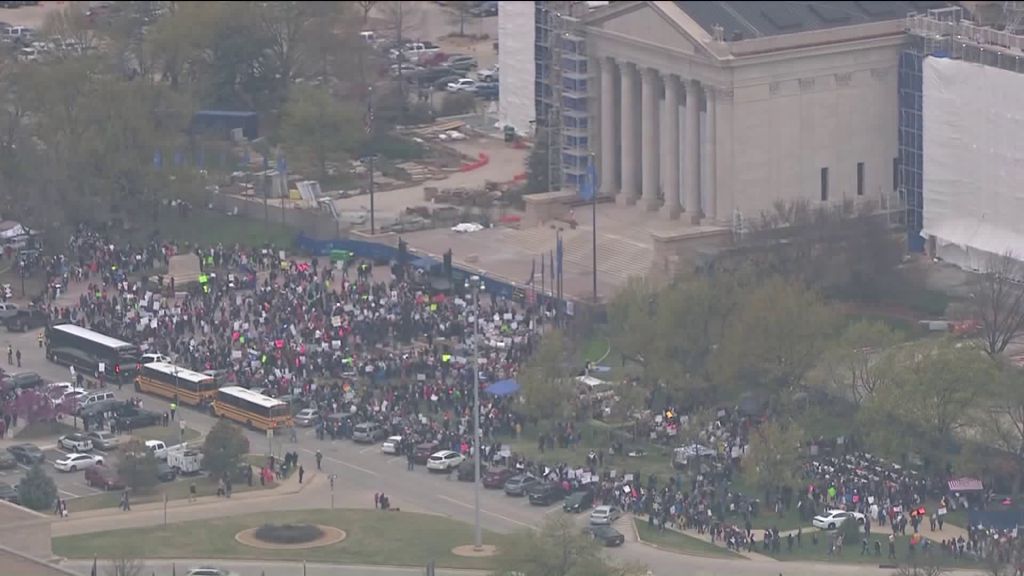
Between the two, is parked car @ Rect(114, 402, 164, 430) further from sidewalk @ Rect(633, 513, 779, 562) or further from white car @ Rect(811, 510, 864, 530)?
→ white car @ Rect(811, 510, 864, 530)

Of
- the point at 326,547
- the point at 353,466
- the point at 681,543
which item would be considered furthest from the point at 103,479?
the point at 681,543

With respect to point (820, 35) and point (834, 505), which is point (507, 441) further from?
point (820, 35)

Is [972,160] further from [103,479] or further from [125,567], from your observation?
[125,567]

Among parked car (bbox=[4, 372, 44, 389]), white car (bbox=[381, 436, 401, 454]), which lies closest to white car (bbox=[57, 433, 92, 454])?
parked car (bbox=[4, 372, 44, 389])

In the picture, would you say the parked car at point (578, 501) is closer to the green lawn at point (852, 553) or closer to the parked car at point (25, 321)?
the green lawn at point (852, 553)

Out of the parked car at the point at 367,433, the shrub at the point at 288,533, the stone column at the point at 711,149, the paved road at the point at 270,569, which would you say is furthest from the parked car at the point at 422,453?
the stone column at the point at 711,149

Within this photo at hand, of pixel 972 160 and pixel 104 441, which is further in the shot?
pixel 972 160
